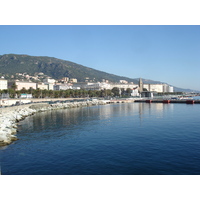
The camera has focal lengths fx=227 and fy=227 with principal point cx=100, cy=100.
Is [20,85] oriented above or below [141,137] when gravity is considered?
above

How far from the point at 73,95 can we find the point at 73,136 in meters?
82.6

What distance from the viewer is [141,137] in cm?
1819

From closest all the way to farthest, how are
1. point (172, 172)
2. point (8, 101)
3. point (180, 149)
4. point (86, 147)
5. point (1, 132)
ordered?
point (172, 172) < point (180, 149) < point (86, 147) < point (1, 132) < point (8, 101)

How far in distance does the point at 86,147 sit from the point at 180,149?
6.05 m

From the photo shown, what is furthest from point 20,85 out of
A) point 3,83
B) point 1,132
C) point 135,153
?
point 135,153

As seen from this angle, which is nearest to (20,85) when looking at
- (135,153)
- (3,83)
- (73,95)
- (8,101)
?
(3,83)

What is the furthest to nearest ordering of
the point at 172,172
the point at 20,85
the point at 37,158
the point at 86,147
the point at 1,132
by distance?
the point at 20,85, the point at 1,132, the point at 86,147, the point at 37,158, the point at 172,172

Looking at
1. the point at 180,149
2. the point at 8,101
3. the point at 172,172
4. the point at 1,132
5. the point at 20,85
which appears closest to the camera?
the point at 172,172

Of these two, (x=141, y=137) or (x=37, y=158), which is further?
(x=141, y=137)

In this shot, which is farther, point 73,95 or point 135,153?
point 73,95

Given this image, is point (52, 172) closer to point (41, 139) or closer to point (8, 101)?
point (41, 139)

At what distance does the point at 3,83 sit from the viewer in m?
97.5

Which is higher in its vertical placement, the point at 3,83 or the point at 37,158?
the point at 3,83

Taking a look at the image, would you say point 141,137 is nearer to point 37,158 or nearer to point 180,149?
point 180,149
